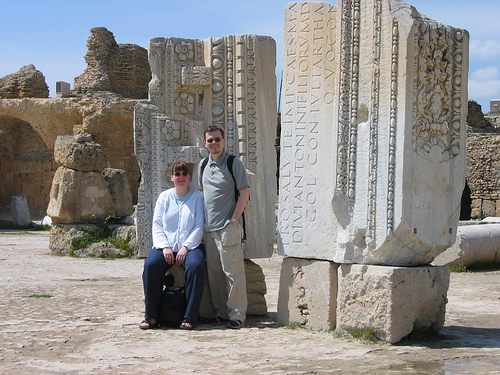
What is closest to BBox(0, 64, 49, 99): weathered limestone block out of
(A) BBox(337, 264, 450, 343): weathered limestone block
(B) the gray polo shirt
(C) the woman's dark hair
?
(C) the woman's dark hair

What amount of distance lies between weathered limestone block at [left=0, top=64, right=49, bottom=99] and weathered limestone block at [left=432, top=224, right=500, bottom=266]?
19100 mm

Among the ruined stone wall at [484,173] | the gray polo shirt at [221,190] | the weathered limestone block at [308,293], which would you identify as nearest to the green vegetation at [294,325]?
the weathered limestone block at [308,293]

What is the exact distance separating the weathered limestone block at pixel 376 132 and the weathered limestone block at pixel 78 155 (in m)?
8.01

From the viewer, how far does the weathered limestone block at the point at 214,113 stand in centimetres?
616

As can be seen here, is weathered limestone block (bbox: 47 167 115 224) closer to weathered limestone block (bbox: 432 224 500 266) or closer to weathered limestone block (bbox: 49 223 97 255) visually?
weathered limestone block (bbox: 49 223 97 255)

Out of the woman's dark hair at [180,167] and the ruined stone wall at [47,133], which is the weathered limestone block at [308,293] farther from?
the ruined stone wall at [47,133]

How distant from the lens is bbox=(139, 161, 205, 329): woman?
18.1 feet

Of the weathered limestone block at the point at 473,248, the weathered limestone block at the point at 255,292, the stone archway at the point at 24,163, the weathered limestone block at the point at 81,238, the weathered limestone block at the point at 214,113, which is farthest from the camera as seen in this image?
the stone archway at the point at 24,163

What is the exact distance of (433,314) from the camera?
5.22 meters

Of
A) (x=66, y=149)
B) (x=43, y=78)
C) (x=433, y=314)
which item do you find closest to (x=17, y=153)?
A: (x=43, y=78)

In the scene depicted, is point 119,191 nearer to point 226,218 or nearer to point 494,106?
point 226,218

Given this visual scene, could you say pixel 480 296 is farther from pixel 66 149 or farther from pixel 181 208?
pixel 66 149

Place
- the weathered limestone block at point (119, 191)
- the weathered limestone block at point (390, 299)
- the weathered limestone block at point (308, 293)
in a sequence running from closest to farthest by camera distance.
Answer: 1. the weathered limestone block at point (390, 299)
2. the weathered limestone block at point (308, 293)
3. the weathered limestone block at point (119, 191)

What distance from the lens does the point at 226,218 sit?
223 inches
